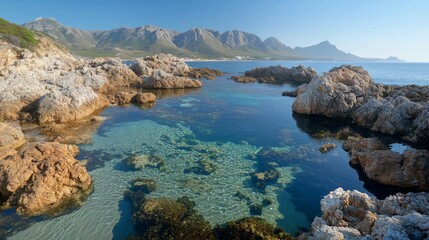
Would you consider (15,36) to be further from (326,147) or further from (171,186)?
(326,147)

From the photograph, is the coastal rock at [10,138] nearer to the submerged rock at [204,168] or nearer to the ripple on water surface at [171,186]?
the ripple on water surface at [171,186]

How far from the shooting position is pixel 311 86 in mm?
40312

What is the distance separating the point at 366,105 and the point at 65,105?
3897 centimetres

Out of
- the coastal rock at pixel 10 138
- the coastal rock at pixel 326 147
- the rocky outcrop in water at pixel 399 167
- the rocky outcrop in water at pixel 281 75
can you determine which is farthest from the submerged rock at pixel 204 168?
the rocky outcrop in water at pixel 281 75

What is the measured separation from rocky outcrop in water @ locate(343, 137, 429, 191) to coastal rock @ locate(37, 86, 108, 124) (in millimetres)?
31719

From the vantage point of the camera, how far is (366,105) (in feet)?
115

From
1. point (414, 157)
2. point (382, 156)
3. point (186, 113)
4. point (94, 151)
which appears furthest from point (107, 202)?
point (186, 113)

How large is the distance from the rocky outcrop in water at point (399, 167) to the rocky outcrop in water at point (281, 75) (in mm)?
64398

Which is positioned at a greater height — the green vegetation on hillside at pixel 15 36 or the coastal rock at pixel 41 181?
the green vegetation on hillside at pixel 15 36

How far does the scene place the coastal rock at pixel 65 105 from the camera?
3067cm

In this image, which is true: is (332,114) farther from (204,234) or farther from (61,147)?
(61,147)

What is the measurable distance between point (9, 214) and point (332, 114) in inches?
1480

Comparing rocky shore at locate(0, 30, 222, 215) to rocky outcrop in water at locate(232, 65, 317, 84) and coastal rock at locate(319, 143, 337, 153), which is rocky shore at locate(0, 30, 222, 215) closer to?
coastal rock at locate(319, 143, 337, 153)

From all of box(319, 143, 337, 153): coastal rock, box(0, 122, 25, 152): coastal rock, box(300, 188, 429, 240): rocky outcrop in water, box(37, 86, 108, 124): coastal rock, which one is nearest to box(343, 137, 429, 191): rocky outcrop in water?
box(319, 143, 337, 153): coastal rock
